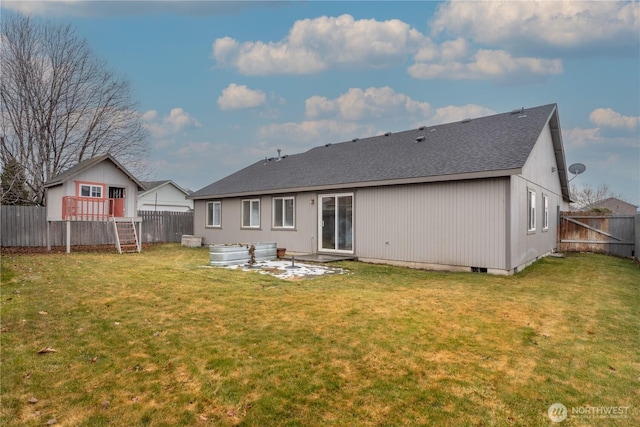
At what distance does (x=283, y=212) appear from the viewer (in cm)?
1372

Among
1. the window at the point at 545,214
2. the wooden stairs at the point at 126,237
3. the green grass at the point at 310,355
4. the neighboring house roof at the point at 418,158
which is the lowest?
the green grass at the point at 310,355

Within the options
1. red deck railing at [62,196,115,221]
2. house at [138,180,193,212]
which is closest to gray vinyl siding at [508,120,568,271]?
red deck railing at [62,196,115,221]

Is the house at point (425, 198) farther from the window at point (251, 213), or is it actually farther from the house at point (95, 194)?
the house at point (95, 194)

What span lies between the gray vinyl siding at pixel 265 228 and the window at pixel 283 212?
0.17 metres

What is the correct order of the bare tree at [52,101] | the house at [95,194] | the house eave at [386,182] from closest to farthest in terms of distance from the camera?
1. the house eave at [386,182]
2. the house at [95,194]
3. the bare tree at [52,101]

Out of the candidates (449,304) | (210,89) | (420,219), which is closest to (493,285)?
(449,304)

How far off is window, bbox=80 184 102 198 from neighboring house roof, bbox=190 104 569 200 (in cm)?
405

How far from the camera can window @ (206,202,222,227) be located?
16672 mm

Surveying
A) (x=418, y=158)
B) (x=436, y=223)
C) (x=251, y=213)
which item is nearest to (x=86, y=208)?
(x=251, y=213)

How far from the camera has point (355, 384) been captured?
2953 millimetres

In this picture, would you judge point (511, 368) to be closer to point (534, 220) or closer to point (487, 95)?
point (534, 220)

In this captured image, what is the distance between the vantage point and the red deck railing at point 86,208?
13.6 m

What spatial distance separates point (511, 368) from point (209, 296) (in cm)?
449

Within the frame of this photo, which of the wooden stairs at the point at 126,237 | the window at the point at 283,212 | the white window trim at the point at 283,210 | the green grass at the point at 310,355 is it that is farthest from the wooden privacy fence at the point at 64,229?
the green grass at the point at 310,355
